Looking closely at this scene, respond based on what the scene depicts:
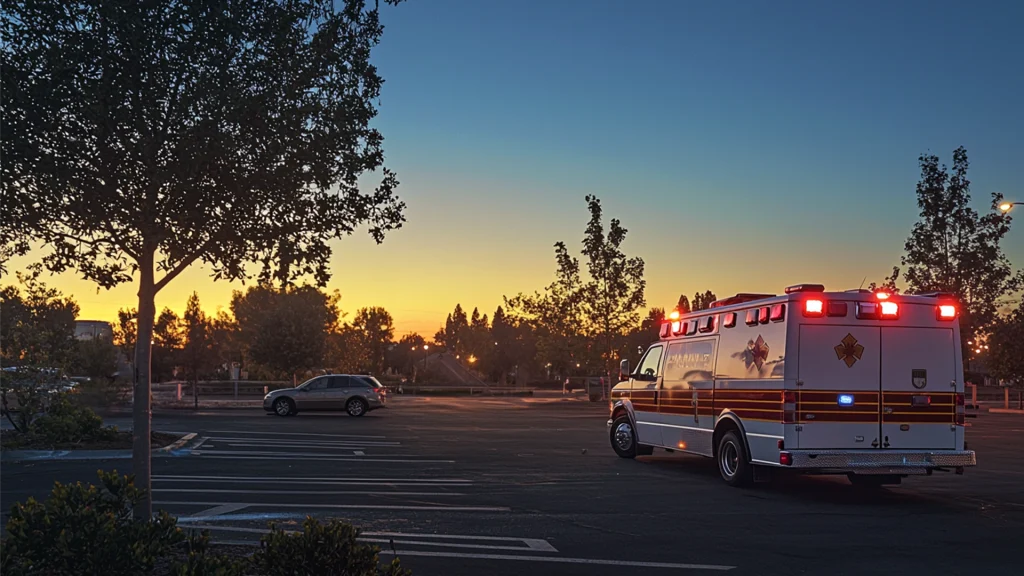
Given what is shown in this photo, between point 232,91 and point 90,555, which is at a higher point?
point 232,91

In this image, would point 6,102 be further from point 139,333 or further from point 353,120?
point 353,120

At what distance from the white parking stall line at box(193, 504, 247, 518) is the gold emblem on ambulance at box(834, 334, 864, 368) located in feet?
26.5

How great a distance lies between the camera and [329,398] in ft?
110

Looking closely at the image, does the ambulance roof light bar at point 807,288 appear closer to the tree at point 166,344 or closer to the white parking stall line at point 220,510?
the white parking stall line at point 220,510

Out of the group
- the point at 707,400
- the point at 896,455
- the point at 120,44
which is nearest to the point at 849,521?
the point at 896,455

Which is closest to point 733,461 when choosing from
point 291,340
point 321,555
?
point 321,555

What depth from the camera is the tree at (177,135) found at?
283 inches

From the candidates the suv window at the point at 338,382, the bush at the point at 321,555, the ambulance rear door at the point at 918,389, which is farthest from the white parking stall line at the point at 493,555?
the suv window at the point at 338,382

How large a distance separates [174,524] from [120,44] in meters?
3.69

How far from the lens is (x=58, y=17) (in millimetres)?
7188

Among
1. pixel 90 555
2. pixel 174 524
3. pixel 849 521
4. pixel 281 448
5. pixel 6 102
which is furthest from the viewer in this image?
pixel 281 448

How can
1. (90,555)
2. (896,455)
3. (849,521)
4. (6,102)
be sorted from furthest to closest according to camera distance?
1. (896,455)
2. (849,521)
3. (6,102)
4. (90,555)

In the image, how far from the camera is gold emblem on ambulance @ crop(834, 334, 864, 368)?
1273cm

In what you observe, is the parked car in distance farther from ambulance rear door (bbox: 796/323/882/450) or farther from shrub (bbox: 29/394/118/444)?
ambulance rear door (bbox: 796/323/882/450)
